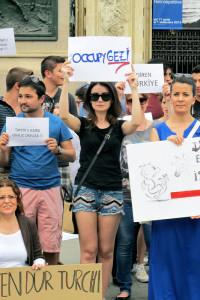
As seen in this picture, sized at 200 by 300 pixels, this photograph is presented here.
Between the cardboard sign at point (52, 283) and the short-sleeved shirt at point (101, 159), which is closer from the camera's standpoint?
the cardboard sign at point (52, 283)

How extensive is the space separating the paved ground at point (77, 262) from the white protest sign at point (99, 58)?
78.5 inches

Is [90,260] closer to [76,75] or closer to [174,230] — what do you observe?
[174,230]

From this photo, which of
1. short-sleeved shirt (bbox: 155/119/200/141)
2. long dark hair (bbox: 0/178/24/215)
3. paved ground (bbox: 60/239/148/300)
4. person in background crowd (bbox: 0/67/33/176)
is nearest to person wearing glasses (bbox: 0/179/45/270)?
long dark hair (bbox: 0/178/24/215)

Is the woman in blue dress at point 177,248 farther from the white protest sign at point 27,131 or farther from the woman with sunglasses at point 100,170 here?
the white protest sign at point 27,131

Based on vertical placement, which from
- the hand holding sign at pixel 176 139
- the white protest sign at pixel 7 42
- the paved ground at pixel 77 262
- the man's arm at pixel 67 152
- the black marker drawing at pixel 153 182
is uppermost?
the white protest sign at pixel 7 42

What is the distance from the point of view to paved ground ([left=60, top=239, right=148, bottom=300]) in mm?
6441

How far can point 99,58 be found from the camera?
5805mm

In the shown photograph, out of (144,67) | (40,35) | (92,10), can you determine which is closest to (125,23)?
(92,10)

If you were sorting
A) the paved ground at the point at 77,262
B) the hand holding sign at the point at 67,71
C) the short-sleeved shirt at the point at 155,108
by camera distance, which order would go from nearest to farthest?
the hand holding sign at the point at 67,71
the paved ground at the point at 77,262
the short-sleeved shirt at the point at 155,108

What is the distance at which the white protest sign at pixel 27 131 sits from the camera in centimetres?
567

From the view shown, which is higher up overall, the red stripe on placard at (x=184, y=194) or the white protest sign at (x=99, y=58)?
the white protest sign at (x=99, y=58)

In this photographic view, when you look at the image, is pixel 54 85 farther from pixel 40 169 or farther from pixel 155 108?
pixel 40 169

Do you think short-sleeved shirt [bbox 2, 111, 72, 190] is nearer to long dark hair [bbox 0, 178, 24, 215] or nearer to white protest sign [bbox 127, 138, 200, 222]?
long dark hair [bbox 0, 178, 24, 215]

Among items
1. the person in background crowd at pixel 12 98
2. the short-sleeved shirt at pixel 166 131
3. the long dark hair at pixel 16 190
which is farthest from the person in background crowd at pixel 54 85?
the short-sleeved shirt at pixel 166 131
